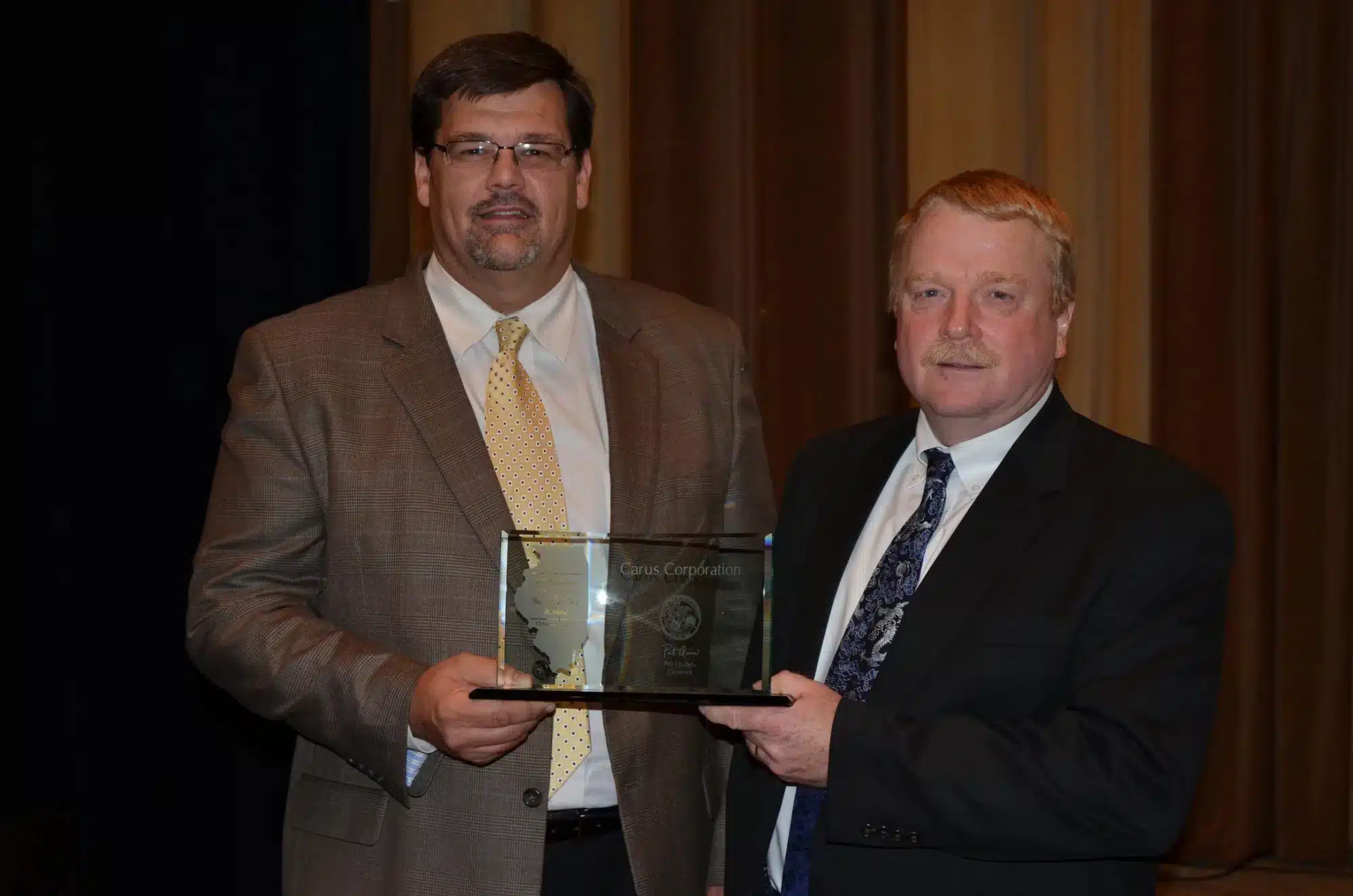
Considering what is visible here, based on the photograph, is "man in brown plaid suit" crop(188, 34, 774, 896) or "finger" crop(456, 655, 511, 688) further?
"man in brown plaid suit" crop(188, 34, 774, 896)

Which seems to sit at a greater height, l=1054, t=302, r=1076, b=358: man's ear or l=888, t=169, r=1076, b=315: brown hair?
l=888, t=169, r=1076, b=315: brown hair

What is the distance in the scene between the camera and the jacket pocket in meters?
2.27

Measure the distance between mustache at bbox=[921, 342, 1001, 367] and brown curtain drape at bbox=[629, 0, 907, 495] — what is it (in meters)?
2.57

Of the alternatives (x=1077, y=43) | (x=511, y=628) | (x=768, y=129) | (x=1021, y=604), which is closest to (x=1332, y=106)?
(x=1077, y=43)

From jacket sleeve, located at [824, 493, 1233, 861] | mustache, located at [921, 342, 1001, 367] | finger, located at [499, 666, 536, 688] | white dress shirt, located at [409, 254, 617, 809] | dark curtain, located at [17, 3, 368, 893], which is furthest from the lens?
dark curtain, located at [17, 3, 368, 893]

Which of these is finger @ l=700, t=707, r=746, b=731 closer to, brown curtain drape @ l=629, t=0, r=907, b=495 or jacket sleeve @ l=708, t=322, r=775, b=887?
jacket sleeve @ l=708, t=322, r=775, b=887

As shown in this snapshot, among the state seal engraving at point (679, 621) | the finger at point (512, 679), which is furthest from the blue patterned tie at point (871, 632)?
the finger at point (512, 679)

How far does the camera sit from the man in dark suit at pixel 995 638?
1907 millimetres

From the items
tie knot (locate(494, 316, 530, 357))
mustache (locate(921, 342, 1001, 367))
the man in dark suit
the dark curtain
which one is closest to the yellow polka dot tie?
tie knot (locate(494, 316, 530, 357))

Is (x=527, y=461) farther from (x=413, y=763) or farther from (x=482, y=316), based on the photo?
(x=413, y=763)

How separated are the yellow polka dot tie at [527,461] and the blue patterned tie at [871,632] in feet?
1.28

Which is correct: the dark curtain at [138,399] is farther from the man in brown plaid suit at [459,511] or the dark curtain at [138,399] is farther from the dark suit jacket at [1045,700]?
the dark suit jacket at [1045,700]

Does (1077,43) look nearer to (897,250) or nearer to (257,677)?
(897,250)

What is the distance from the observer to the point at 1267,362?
15.1 ft
